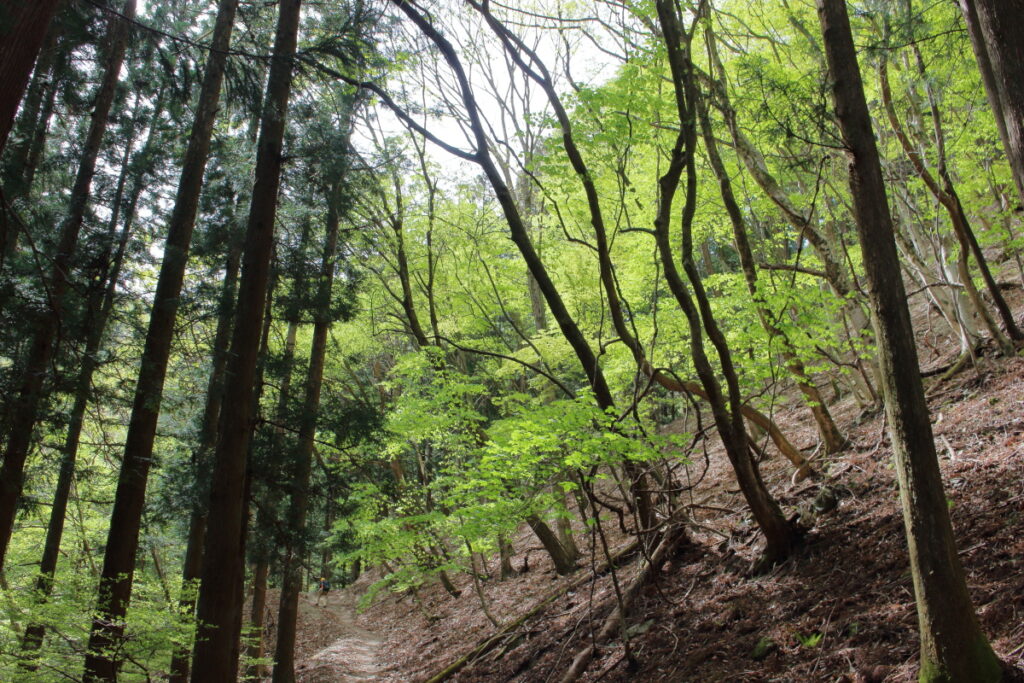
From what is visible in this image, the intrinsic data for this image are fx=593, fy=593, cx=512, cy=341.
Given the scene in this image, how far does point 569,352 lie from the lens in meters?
11.7

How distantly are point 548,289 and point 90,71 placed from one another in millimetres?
7336

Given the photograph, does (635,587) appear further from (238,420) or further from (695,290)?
(238,420)

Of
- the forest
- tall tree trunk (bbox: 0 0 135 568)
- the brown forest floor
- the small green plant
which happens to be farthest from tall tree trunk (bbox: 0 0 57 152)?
the small green plant

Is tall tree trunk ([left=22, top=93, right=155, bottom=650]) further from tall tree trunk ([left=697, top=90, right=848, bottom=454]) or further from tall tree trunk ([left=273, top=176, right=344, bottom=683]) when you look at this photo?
tall tree trunk ([left=697, top=90, right=848, bottom=454])

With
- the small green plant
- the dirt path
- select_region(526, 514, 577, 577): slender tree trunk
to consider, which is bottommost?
the dirt path

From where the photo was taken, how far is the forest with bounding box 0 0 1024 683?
12.8 feet

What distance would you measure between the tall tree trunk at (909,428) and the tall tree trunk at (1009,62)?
0.56 metres

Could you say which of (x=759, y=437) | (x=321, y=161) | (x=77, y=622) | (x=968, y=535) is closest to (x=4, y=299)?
(x=77, y=622)

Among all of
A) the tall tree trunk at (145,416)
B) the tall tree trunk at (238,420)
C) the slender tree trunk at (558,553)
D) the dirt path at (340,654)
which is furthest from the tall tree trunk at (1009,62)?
the dirt path at (340,654)

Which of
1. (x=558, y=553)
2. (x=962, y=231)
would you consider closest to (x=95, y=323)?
(x=558, y=553)

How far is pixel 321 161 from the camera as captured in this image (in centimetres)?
768

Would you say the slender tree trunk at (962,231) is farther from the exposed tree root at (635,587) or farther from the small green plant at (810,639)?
the small green plant at (810,639)

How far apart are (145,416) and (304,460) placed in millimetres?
2388

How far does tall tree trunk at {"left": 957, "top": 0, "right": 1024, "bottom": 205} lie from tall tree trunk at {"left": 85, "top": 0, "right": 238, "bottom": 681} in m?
5.67
